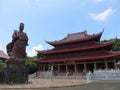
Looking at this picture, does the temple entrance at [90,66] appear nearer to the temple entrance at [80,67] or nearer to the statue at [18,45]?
the temple entrance at [80,67]

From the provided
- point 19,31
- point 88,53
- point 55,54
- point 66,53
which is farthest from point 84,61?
point 19,31

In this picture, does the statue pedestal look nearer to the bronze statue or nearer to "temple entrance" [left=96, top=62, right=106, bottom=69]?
the bronze statue

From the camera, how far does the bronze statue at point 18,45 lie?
15232mm

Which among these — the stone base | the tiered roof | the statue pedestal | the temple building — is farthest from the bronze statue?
the tiered roof

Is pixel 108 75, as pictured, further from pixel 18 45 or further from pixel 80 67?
pixel 80 67

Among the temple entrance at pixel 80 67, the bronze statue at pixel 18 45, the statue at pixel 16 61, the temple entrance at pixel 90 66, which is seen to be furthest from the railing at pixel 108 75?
the temple entrance at pixel 80 67

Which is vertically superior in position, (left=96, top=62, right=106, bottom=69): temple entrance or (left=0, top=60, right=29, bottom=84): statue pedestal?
(left=96, top=62, right=106, bottom=69): temple entrance

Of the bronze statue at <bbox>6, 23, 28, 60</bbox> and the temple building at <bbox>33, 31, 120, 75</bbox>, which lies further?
the temple building at <bbox>33, 31, 120, 75</bbox>

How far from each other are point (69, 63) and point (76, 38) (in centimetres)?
751

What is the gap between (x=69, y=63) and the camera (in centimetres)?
3750

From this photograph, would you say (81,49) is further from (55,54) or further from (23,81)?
(23,81)

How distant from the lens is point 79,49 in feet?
122

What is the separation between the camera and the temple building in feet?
111

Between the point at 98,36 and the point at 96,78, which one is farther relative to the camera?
the point at 98,36
